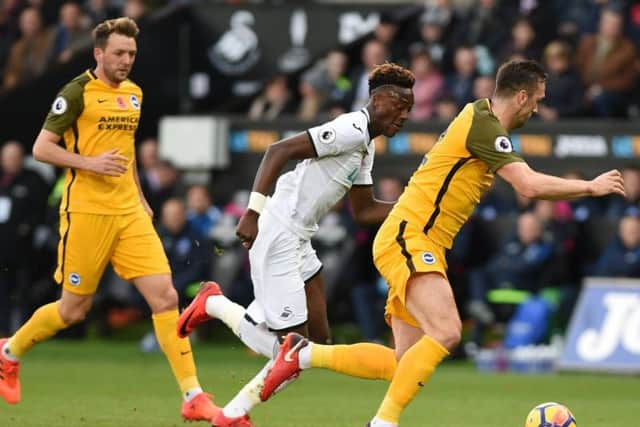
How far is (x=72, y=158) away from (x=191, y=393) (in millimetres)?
1650

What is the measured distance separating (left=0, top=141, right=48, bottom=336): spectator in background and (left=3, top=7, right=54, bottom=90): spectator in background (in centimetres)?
318

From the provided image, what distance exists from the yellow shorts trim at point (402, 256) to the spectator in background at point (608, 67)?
328 inches

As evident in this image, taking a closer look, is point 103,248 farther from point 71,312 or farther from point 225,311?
point 225,311

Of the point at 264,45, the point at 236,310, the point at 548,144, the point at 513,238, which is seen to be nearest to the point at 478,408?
the point at 236,310

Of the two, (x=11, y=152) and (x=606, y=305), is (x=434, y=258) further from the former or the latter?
(x=11, y=152)

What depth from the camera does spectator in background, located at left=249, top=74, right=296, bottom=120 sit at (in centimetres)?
1978

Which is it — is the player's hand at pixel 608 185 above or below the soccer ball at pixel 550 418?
above

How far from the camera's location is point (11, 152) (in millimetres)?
18297

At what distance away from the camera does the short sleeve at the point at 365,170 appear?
1027 centimetres

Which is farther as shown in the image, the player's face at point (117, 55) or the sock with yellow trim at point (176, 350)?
the player's face at point (117, 55)

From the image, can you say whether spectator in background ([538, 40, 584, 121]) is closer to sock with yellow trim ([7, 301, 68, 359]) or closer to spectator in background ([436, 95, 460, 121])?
spectator in background ([436, 95, 460, 121])

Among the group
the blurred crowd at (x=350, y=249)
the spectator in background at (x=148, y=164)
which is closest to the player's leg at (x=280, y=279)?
the blurred crowd at (x=350, y=249)

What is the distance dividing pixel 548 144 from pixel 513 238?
1.41 meters

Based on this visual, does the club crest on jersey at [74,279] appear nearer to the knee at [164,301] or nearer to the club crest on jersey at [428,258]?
the knee at [164,301]
